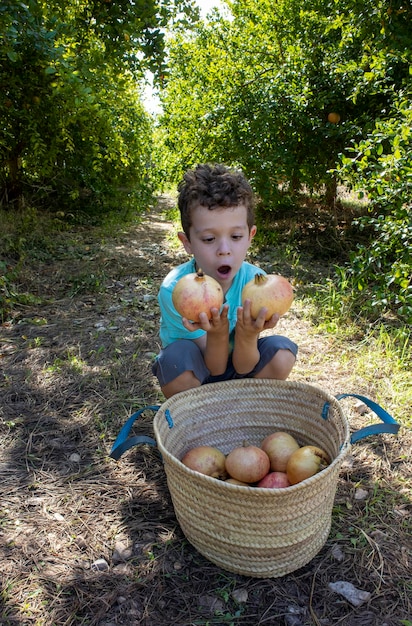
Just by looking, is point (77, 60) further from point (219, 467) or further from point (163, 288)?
point (219, 467)

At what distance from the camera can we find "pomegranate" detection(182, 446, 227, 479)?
1934 millimetres

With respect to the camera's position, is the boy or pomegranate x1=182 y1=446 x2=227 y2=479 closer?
pomegranate x1=182 y1=446 x2=227 y2=479

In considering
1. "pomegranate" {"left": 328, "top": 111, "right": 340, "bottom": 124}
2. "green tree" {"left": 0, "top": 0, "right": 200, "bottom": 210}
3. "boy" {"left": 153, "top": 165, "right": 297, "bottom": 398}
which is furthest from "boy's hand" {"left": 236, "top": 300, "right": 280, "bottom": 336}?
"pomegranate" {"left": 328, "top": 111, "right": 340, "bottom": 124}

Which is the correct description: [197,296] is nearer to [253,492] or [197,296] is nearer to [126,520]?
[253,492]

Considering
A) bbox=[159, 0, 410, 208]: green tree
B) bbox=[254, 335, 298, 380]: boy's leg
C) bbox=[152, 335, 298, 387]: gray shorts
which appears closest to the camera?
bbox=[152, 335, 298, 387]: gray shorts

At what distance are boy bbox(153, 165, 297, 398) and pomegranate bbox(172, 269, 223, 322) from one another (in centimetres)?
4

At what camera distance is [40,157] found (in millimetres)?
6105

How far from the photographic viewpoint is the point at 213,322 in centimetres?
194

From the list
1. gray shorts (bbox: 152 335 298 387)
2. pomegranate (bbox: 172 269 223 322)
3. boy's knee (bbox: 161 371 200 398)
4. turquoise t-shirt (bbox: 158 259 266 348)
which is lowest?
boy's knee (bbox: 161 371 200 398)

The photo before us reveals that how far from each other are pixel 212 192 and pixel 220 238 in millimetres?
196

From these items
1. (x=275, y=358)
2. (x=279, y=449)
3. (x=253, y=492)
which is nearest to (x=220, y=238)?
(x=275, y=358)

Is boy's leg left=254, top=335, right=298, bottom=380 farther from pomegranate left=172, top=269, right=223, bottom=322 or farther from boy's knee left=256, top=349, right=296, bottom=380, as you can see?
pomegranate left=172, top=269, right=223, bottom=322

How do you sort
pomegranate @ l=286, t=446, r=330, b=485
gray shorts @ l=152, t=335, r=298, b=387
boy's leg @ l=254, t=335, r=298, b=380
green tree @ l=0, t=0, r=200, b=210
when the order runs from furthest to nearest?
green tree @ l=0, t=0, r=200, b=210 → boy's leg @ l=254, t=335, r=298, b=380 → gray shorts @ l=152, t=335, r=298, b=387 → pomegranate @ l=286, t=446, r=330, b=485

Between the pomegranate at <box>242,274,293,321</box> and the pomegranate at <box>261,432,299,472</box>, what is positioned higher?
the pomegranate at <box>242,274,293,321</box>
